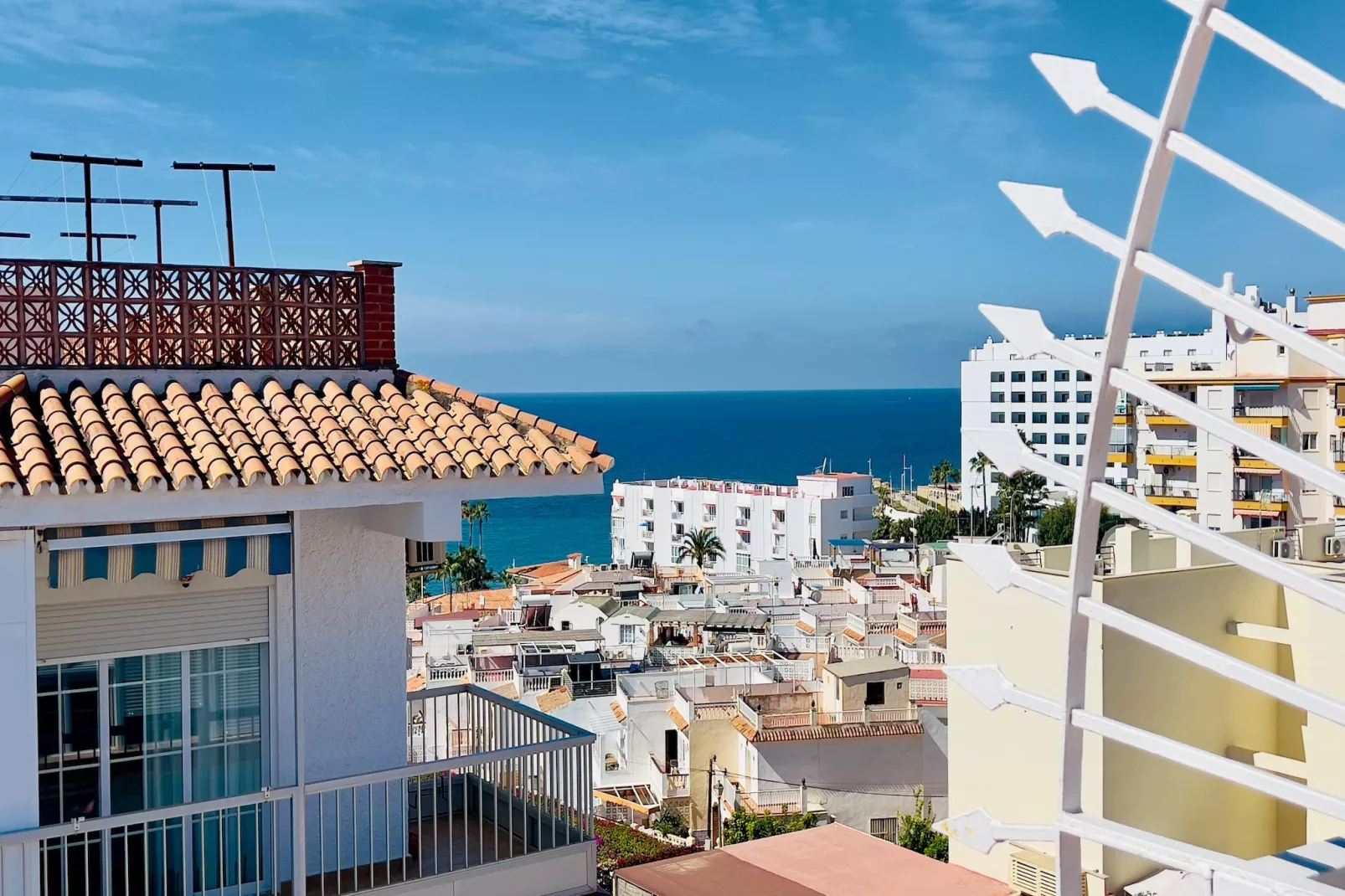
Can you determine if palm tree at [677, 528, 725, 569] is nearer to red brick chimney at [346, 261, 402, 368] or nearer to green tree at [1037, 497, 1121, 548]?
green tree at [1037, 497, 1121, 548]

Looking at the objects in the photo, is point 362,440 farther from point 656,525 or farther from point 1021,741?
point 656,525

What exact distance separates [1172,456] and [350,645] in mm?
59232

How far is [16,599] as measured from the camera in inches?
241

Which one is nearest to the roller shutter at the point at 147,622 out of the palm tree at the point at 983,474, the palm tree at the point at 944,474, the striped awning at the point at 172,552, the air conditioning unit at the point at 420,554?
the striped awning at the point at 172,552

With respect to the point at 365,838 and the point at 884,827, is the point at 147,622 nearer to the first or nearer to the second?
the point at 365,838

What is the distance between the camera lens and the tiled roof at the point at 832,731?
1057 inches

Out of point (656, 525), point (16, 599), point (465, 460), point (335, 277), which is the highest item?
point (335, 277)

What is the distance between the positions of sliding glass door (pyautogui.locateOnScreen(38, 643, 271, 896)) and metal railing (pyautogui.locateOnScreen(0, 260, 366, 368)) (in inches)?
76.3

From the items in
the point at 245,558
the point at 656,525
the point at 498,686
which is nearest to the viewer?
the point at 245,558

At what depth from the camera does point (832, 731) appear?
89.4 ft

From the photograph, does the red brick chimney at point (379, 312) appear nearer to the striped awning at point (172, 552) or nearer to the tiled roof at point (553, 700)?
the striped awning at point (172, 552)

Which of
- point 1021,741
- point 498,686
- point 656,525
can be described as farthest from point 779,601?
point 656,525

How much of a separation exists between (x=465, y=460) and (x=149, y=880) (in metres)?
3.05

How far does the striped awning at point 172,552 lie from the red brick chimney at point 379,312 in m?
1.90
